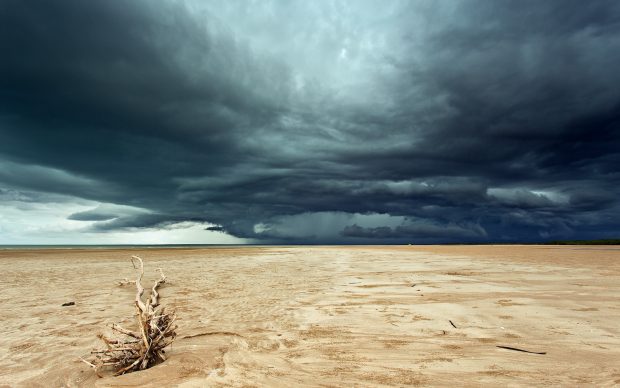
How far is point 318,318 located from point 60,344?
502cm

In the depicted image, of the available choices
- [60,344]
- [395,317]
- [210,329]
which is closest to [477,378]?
[395,317]

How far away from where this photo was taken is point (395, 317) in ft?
24.6

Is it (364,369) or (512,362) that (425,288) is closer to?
(512,362)

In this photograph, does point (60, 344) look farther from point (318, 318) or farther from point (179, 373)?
point (318, 318)

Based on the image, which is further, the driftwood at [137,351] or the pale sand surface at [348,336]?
the driftwood at [137,351]

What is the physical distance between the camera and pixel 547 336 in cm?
589

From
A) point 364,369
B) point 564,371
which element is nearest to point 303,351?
point 364,369

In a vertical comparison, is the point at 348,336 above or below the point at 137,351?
below

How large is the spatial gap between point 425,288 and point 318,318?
5165mm

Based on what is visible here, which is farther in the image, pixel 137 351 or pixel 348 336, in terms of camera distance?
pixel 348 336

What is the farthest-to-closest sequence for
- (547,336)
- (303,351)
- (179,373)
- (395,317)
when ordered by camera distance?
(395,317) → (547,336) → (303,351) → (179,373)

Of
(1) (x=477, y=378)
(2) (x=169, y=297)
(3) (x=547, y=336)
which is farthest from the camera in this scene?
(2) (x=169, y=297)

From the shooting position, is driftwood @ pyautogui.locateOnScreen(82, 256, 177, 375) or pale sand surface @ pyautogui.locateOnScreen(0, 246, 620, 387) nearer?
pale sand surface @ pyautogui.locateOnScreen(0, 246, 620, 387)

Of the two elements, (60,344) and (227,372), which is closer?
(227,372)
